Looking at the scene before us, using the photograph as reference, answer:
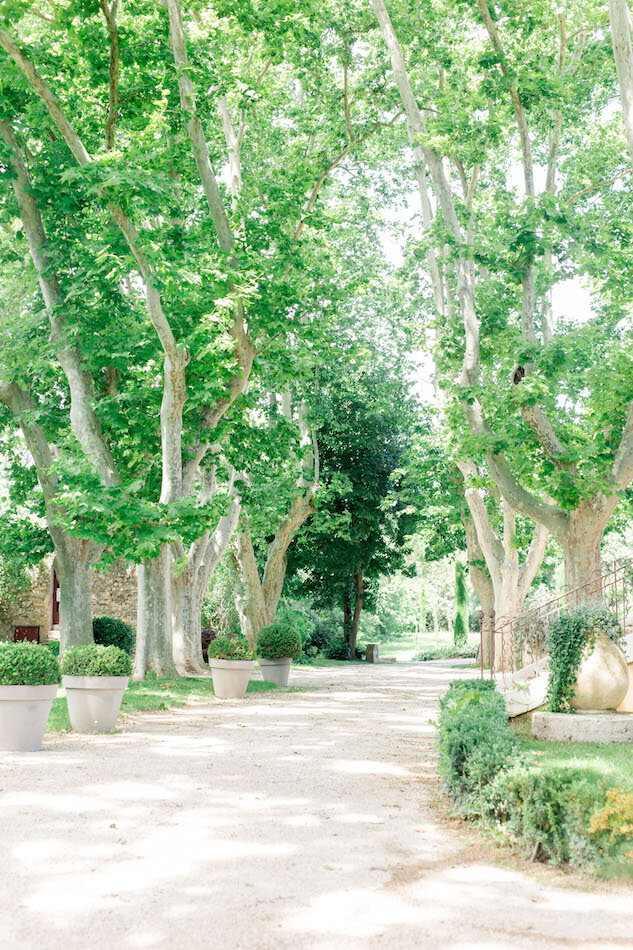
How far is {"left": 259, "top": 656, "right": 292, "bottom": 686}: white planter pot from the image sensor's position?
16922 mm

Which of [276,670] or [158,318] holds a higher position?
[158,318]

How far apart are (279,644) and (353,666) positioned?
31.4 ft

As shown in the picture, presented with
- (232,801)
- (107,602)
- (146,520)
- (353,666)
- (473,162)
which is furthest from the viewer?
(353,666)

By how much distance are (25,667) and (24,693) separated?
0.25 meters

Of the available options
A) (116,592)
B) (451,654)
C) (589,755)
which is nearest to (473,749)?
(589,755)

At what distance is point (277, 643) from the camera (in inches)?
666

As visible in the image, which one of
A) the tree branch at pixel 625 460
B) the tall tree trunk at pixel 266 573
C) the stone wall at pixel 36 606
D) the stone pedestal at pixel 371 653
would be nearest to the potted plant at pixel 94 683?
the tree branch at pixel 625 460

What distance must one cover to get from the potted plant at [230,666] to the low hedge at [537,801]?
8373mm

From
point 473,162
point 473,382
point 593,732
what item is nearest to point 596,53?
point 473,162

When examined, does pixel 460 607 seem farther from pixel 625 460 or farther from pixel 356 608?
pixel 625 460

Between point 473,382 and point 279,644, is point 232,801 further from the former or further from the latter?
point 279,644

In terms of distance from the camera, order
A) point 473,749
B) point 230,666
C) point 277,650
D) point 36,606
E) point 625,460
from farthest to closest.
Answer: point 36,606 → point 277,650 → point 230,666 → point 625,460 → point 473,749

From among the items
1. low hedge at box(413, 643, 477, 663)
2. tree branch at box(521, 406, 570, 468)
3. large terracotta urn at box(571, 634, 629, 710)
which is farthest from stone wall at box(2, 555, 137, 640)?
large terracotta urn at box(571, 634, 629, 710)

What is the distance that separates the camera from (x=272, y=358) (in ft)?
46.3
